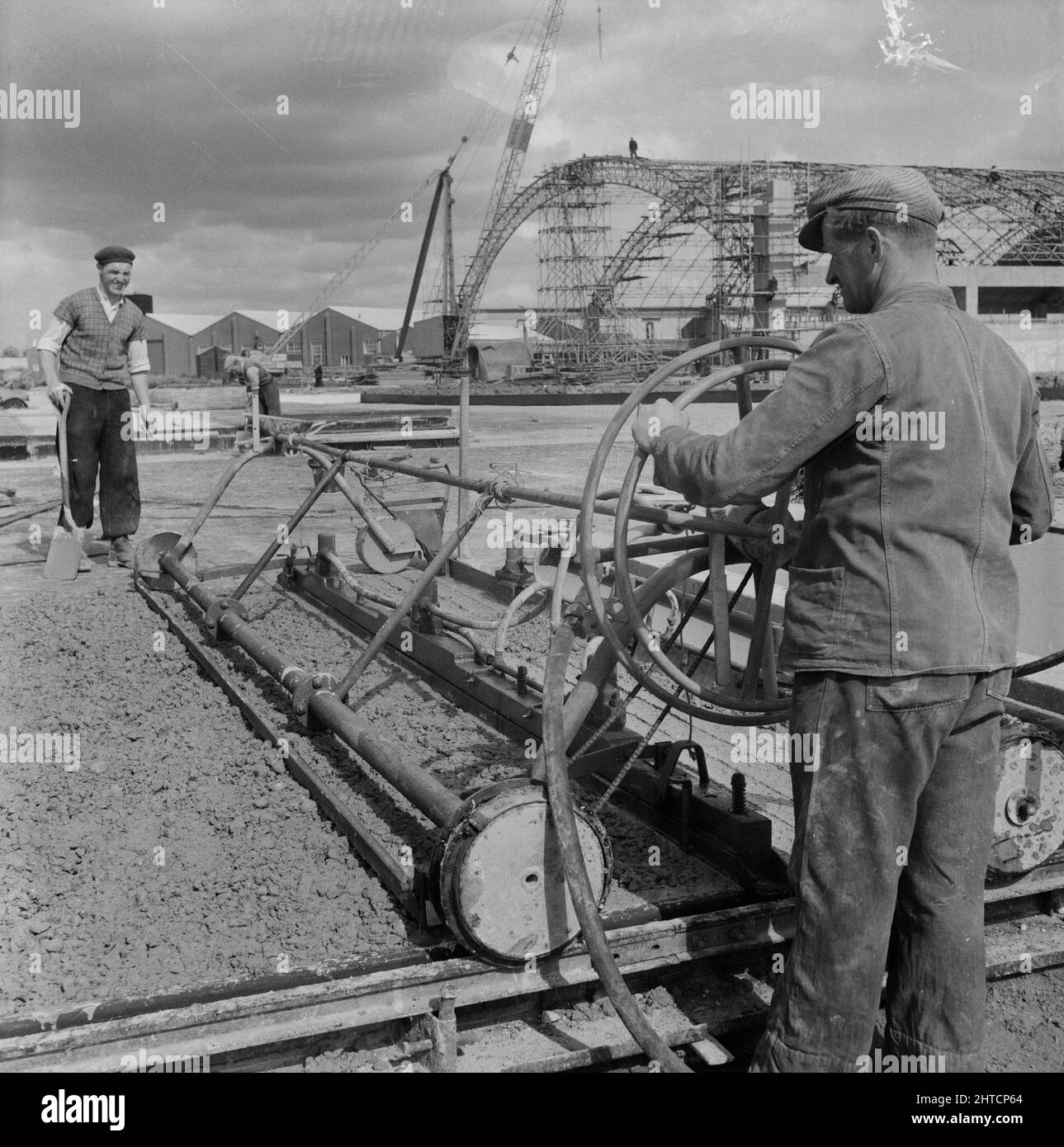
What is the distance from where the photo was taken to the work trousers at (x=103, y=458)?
790 centimetres

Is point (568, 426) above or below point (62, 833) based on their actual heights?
above

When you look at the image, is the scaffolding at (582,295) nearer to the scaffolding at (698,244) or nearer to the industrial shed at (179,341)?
the scaffolding at (698,244)

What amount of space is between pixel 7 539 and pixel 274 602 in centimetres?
389

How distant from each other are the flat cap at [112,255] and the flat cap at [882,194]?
6389mm

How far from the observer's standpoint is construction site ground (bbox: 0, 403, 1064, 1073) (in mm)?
2941

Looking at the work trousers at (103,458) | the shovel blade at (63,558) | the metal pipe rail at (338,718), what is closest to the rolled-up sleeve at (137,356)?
the work trousers at (103,458)

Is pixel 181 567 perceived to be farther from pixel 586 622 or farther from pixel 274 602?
pixel 586 622

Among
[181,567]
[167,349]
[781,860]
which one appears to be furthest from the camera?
[167,349]

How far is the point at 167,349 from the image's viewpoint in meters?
69.2
